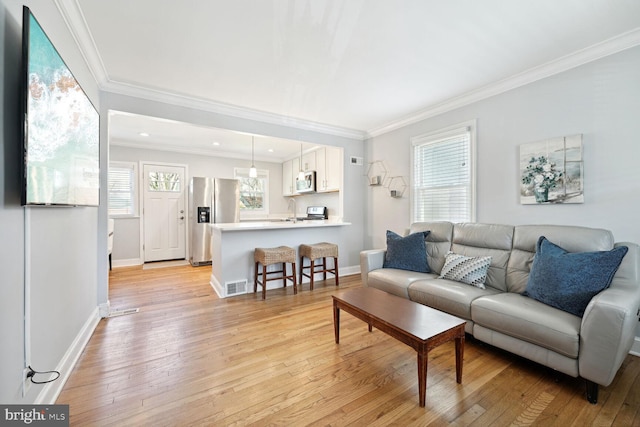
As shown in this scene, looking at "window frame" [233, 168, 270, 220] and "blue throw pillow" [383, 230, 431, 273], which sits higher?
"window frame" [233, 168, 270, 220]

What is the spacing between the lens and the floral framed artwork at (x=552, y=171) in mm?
2350

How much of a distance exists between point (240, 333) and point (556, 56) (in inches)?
155

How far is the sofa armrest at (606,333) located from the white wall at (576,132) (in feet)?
3.29

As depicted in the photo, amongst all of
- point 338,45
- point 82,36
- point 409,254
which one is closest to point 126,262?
point 82,36

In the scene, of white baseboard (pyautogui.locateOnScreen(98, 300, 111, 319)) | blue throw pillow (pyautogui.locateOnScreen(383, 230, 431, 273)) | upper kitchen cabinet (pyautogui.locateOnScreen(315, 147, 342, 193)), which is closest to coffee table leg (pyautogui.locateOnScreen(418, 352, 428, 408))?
blue throw pillow (pyautogui.locateOnScreen(383, 230, 431, 273))

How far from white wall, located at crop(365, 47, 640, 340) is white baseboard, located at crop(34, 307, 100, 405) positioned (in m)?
4.00

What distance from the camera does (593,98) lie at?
2.28 meters

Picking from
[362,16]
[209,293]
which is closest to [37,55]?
[362,16]

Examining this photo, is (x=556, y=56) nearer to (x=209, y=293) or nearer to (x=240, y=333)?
(x=240, y=333)

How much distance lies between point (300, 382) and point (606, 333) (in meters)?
1.84

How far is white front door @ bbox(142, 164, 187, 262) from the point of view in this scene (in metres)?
5.42

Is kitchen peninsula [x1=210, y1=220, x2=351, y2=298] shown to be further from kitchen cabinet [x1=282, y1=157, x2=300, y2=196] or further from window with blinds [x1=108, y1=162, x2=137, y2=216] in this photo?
window with blinds [x1=108, y1=162, x2=137, y2=216]

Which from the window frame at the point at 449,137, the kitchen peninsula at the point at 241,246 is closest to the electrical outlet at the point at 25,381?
the kitchen peninsula at the point at 241,246

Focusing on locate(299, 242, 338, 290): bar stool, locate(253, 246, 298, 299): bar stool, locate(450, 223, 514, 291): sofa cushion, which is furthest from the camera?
locate(299, 242, 338, 290): bar stool
